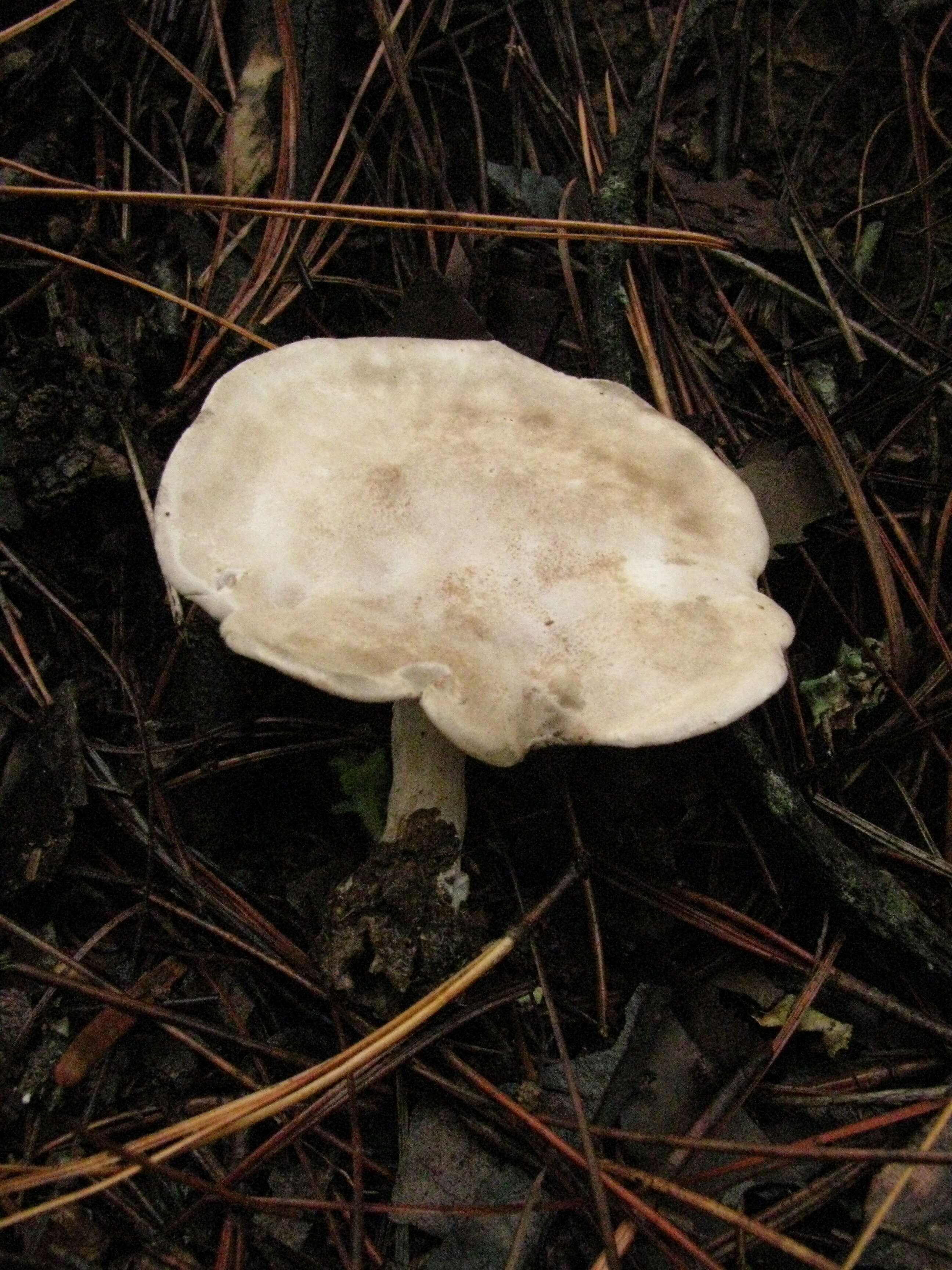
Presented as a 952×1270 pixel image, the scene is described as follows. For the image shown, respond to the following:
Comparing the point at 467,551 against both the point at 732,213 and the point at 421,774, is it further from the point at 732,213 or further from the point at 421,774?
the point at 732,213

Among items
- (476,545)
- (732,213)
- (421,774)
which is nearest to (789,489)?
(732,213)

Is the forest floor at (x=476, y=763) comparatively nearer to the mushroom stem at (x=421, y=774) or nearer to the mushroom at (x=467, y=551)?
the mushroom stem at (x=421, y=774)

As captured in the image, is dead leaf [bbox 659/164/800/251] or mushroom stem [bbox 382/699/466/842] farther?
dead leaf [bbox 659/164/800/251]

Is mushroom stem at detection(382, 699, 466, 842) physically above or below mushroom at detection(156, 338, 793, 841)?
below

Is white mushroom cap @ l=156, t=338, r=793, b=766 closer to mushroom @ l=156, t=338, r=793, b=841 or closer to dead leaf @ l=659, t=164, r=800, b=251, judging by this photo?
mushroom @ l=156, t=338, r=793, b=841

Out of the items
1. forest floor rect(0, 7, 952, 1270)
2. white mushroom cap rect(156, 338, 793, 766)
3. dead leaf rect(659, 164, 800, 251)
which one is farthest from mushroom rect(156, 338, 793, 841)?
dead leaf rect(659, 164, 800, 251)

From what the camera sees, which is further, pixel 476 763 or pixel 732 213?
pixel 732 213

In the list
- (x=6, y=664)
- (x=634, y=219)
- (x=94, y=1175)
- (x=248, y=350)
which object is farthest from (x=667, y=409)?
(x=94, y=1175)
